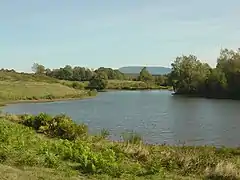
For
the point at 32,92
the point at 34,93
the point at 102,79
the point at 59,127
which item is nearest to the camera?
the point at 59,127

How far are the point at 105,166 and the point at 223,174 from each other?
3.03 metres

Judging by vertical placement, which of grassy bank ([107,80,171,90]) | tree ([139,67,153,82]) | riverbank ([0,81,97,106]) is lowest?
riverbank ([0,81,97,106])

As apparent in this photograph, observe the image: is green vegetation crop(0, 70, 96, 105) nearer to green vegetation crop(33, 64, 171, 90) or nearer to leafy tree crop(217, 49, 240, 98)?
green vegetation crop(33, 64, 171, 90)

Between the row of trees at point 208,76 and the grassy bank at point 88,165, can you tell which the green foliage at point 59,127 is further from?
the row of trees at point 208,76

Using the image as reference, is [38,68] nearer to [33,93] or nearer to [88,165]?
[33,93]

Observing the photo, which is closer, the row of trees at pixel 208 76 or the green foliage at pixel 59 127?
the green foliage at pixel 59 127

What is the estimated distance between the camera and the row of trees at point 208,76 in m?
91.6

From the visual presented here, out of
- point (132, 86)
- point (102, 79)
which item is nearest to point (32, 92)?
point (102, 79)

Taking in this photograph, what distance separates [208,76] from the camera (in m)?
101

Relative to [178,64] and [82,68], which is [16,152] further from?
[82,68]

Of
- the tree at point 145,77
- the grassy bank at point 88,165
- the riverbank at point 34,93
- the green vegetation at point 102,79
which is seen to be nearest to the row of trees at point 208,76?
the green vegetation at point 102,79

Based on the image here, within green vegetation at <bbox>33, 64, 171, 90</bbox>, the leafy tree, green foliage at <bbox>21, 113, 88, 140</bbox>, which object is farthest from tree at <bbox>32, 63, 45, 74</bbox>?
green foliage at <bbox>21, 113, 88, 140</bbox>

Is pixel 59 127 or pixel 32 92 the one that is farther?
pixel 32 92

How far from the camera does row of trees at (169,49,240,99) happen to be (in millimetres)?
91562
